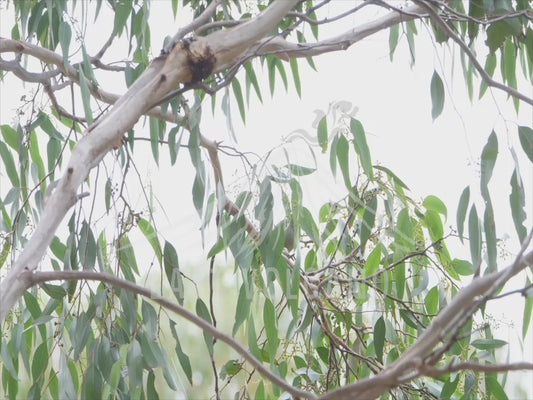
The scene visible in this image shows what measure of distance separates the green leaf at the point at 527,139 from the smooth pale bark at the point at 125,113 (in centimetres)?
37

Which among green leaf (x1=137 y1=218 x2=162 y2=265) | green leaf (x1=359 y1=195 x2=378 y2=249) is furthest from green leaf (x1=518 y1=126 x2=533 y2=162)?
green leaf (x1=137 y1=218 x2=162 y2=265)

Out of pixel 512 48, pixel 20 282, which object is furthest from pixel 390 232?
pixel 20 282

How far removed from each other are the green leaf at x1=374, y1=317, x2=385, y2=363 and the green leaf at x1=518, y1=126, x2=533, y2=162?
1.25 feet

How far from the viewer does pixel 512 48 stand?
147 cm

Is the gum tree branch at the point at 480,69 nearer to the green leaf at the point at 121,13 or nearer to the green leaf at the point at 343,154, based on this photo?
the green leaf at the point at 343,154

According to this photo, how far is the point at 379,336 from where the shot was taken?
137 centimetres

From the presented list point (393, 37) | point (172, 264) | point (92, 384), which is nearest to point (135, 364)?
point (92, 384)

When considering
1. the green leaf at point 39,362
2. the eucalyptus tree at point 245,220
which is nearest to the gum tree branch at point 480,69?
the eucalyptus tree at point 245,220

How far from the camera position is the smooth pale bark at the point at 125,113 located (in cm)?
77

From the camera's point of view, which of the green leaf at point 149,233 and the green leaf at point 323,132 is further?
the green leaf at point 323,132

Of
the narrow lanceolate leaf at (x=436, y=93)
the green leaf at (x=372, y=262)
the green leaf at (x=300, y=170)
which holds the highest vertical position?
the narrow lanceolate leaf at (x=436, y=93)

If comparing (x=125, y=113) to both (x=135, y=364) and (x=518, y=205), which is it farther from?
(x=518, y=205)

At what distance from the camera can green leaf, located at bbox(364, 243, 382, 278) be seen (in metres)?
1.42

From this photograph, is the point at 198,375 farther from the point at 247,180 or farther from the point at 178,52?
the point at 178,52
